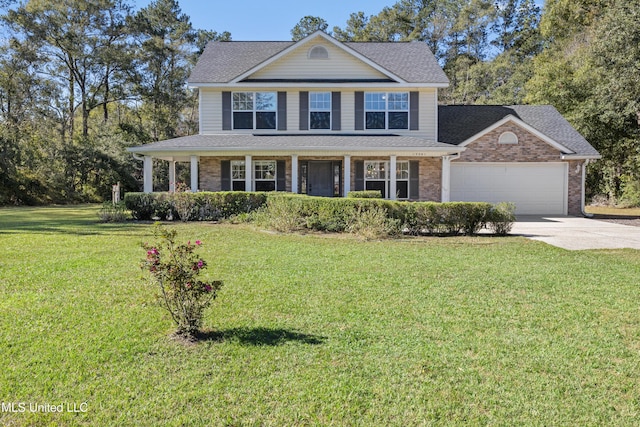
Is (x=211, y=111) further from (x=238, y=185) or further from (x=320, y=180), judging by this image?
(x=320, y=180)

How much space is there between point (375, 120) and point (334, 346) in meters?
15.5

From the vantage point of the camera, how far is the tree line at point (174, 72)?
76.5ft

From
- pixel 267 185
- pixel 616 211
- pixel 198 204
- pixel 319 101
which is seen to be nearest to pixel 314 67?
pixel 319 101

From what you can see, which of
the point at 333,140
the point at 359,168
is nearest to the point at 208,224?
the point at 333,140

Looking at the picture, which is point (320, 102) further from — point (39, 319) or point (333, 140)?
point (39, 319)

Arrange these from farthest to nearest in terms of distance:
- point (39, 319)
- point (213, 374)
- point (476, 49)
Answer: point (476, 49)
point (39, 319)
point (213, 374)

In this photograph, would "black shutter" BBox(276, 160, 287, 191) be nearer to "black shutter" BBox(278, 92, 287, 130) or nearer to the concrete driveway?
"black shutter" BBox(278, 92, 287, 130)

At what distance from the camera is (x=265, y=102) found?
1847 centimetres

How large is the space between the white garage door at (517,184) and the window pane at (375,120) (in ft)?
12.2

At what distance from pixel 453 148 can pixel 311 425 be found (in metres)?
14.8

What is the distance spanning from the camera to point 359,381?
11.2ft

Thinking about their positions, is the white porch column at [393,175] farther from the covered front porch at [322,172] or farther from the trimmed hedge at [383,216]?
the trimmed hedge at [383,216]

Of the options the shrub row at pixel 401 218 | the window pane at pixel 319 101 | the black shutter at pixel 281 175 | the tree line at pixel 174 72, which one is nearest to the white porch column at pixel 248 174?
the black shutter at pixel 281 175

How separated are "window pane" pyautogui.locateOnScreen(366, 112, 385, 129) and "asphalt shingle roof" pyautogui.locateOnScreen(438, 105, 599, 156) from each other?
116 inches
